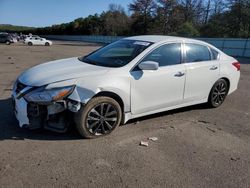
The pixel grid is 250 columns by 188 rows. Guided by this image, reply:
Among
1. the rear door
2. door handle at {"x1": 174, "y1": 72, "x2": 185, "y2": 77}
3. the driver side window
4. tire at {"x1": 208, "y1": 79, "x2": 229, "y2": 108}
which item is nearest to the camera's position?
the driver side window

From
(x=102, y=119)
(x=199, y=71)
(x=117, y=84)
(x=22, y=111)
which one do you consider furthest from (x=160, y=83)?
(x=22, y=111)

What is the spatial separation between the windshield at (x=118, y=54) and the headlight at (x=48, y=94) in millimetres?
1014

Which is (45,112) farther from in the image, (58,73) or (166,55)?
(166,55)

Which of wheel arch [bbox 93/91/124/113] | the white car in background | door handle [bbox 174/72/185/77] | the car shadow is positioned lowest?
the white car in background

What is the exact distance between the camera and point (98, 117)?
4566mm

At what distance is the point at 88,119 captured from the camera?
14.6 feet

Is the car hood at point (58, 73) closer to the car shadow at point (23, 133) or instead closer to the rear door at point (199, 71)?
the car shadow at point (23, 133)

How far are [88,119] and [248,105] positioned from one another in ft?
14.3

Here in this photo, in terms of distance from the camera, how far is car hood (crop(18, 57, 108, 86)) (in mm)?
4379

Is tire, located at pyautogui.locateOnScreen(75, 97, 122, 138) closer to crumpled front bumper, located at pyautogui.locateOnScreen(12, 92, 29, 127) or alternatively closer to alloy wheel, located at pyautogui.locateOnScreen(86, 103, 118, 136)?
alloy wheel, located at pyautogui.locateOnScreen(86, 103, 118, 136)

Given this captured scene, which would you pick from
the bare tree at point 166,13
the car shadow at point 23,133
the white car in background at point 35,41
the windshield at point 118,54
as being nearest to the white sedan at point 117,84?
the windshield at point 118,54

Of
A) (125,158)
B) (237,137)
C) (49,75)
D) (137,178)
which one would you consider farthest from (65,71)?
(237,137)

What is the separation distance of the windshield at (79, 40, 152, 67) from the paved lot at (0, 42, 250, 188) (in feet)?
3.82

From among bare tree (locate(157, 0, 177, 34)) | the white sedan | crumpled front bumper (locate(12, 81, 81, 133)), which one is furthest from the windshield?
bare tree (locate(157, 0, 177, 34))
